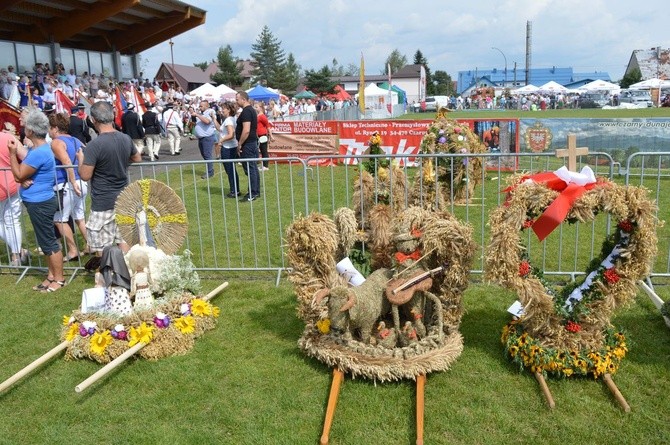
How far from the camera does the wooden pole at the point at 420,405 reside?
3.28 metres

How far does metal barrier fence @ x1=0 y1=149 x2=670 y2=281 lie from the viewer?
20.6ft

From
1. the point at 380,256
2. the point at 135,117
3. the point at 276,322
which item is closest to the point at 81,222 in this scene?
the point at 276,322

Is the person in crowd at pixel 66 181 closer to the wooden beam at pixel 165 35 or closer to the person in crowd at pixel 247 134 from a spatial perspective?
the person in crowd at pixel 247 134

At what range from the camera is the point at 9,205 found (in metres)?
6.64

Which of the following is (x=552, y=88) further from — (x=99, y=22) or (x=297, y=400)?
(x=297, y=400)

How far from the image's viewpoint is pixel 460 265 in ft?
13.4

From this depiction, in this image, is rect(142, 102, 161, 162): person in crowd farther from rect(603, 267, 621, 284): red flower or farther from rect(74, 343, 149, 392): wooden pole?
rect(603, 267, 621, 284): red flower

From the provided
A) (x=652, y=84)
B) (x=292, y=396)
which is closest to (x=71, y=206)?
(x=292, y=396)

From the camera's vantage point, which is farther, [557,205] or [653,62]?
[653,62]

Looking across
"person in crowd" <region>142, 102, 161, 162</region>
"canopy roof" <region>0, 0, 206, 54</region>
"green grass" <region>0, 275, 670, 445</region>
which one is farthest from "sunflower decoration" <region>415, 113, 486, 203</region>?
"canopy roof" <region>0, 0, 206, 54</region>

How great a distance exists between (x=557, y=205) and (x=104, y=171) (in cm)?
430

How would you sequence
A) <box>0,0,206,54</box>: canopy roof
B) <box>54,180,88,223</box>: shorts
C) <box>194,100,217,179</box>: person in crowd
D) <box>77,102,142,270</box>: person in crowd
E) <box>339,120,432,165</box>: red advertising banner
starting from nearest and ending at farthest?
<box>77,102,142,270</box>: person in crowd
<box>54,180,88,223</box>: shorts
<box>194,100,217,179</box>: person in crowd
<box>339,120,432,165</box>: red advertising banner
<box>0,0,206,54</box>: canopy roof

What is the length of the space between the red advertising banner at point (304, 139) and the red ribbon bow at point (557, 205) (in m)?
13.2

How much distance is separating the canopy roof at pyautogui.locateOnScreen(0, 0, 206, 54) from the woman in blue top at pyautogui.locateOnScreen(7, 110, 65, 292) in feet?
57.4
